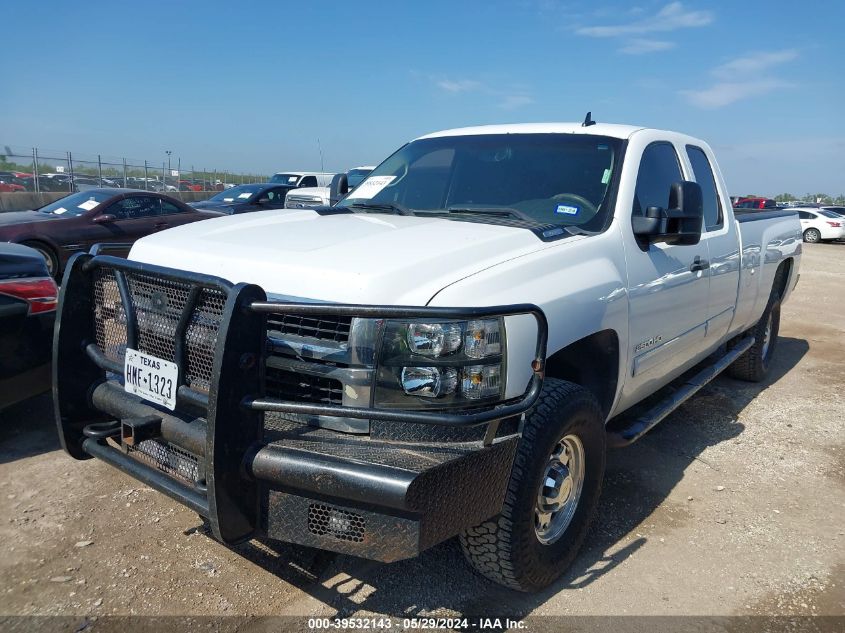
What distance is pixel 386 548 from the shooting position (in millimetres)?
2211

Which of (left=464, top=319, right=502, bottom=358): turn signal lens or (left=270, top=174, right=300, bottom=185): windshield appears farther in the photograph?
(left=270, top=174, right=300, bottom=185): windshield

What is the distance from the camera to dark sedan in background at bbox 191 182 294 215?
14.2 metres

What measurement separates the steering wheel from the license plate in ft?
6.83

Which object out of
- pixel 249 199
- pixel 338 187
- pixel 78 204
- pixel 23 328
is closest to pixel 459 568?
pixel 23 328

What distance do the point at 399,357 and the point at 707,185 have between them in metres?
3.27

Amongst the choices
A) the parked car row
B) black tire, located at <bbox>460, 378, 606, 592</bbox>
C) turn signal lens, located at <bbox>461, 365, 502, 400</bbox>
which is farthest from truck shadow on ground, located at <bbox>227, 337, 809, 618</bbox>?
the parked car row

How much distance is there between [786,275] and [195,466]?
229 inches

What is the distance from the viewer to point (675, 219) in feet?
11.3

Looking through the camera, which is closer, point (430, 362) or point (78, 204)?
point (430, 362)

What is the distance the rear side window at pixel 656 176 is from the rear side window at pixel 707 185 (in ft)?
1.07

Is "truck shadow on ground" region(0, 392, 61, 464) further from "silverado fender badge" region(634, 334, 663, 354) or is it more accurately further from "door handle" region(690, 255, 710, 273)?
"door handle" region(690, 255, 710, 273)

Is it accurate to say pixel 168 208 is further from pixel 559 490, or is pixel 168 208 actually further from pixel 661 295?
pixel 559 490

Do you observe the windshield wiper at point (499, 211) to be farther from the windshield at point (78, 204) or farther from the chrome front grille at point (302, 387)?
the windshield at point (78, 204)

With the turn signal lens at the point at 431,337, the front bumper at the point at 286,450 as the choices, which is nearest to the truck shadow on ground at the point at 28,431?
the front bumper at the point at 286,450
